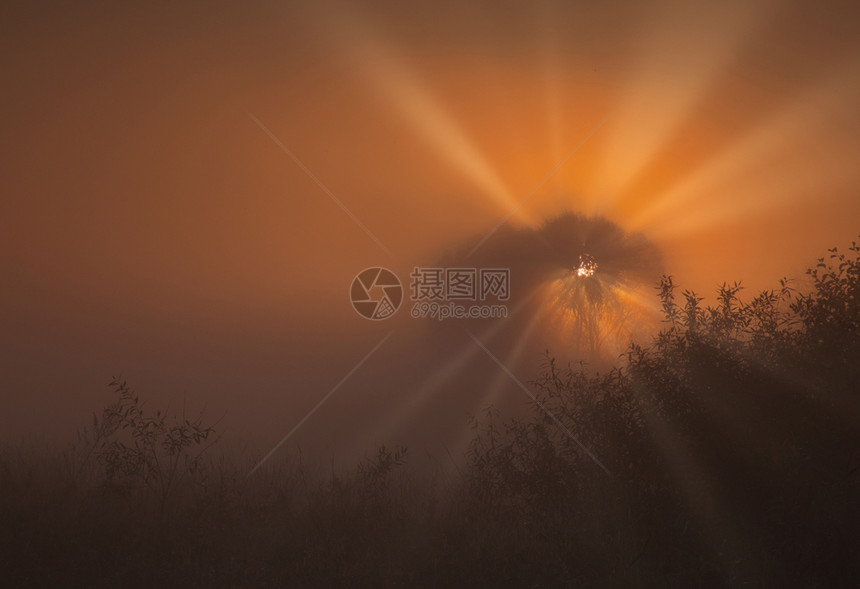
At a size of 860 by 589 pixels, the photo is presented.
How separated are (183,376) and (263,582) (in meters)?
16.0

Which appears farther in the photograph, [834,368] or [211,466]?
[211,466]

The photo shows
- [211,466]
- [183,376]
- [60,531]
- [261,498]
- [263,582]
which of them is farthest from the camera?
[183,376]

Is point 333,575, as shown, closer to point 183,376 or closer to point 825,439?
point 825,439

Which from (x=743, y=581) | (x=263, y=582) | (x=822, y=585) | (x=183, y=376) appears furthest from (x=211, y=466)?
(x=183, y=376)

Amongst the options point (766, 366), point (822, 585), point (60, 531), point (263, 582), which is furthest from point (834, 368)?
point (60, 531)

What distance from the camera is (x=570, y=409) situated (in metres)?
8.36

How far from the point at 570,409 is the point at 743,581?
2.84 meters

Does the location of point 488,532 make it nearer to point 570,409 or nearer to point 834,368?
point 570,409

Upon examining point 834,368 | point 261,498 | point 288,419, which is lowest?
point 261,498

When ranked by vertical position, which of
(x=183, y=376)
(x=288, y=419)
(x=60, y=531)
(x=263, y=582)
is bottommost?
(x=263, y=582)

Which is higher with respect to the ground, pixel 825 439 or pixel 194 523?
pixel 825 439

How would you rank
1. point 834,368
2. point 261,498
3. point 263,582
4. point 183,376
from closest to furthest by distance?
point 834,368 < point 263,582 < point 261,498 < point 183,376

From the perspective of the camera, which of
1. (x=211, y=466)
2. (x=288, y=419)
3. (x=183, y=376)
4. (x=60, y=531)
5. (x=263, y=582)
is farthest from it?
(x=183, y=376)

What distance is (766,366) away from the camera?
23.7 feet
